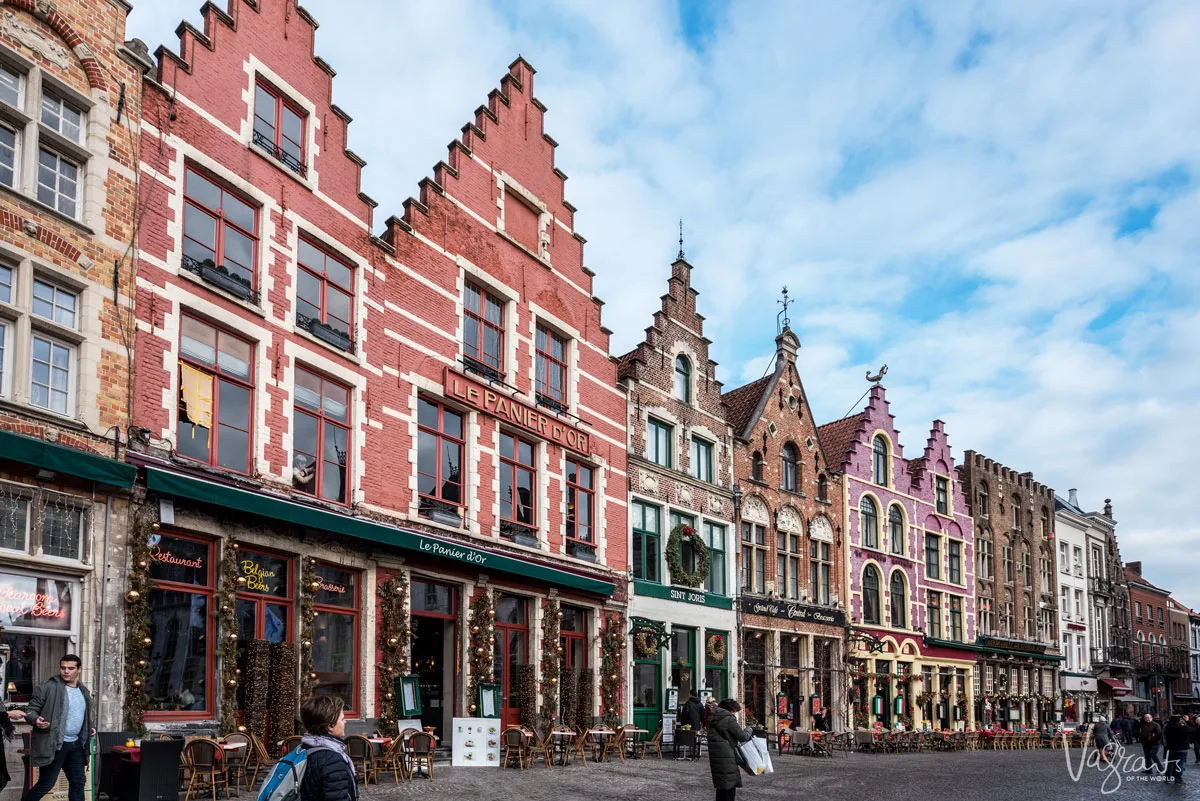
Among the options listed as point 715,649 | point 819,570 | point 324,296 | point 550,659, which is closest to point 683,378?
point 715,649

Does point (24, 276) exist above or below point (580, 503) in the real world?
above

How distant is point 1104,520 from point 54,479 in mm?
55512

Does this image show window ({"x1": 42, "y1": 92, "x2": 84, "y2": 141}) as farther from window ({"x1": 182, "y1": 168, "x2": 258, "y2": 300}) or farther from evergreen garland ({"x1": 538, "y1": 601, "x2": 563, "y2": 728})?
evergreen garland ({"x1": 538, "y1": 601, "x2": 563, "y2": 728})

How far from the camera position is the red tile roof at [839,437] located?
40.5 m

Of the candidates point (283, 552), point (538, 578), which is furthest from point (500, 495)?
point (283, 552)

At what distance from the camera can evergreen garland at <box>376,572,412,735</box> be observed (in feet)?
65.7

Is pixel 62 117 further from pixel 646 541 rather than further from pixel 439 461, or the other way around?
pixel 646 541

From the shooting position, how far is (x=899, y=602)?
41000 millimetres

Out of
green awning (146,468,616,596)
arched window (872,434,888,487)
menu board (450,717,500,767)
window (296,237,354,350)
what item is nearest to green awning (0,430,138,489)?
green awning (146,468,616,596)

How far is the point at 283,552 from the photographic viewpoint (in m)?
18.6

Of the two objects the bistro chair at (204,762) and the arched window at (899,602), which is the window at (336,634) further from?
the arched window at (899,602)

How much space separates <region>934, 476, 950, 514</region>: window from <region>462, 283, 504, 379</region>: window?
25.1 metres

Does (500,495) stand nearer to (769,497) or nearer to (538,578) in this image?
(538,578)

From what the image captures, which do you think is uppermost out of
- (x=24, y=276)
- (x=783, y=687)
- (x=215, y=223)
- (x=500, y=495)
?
(x=215, y=223)
